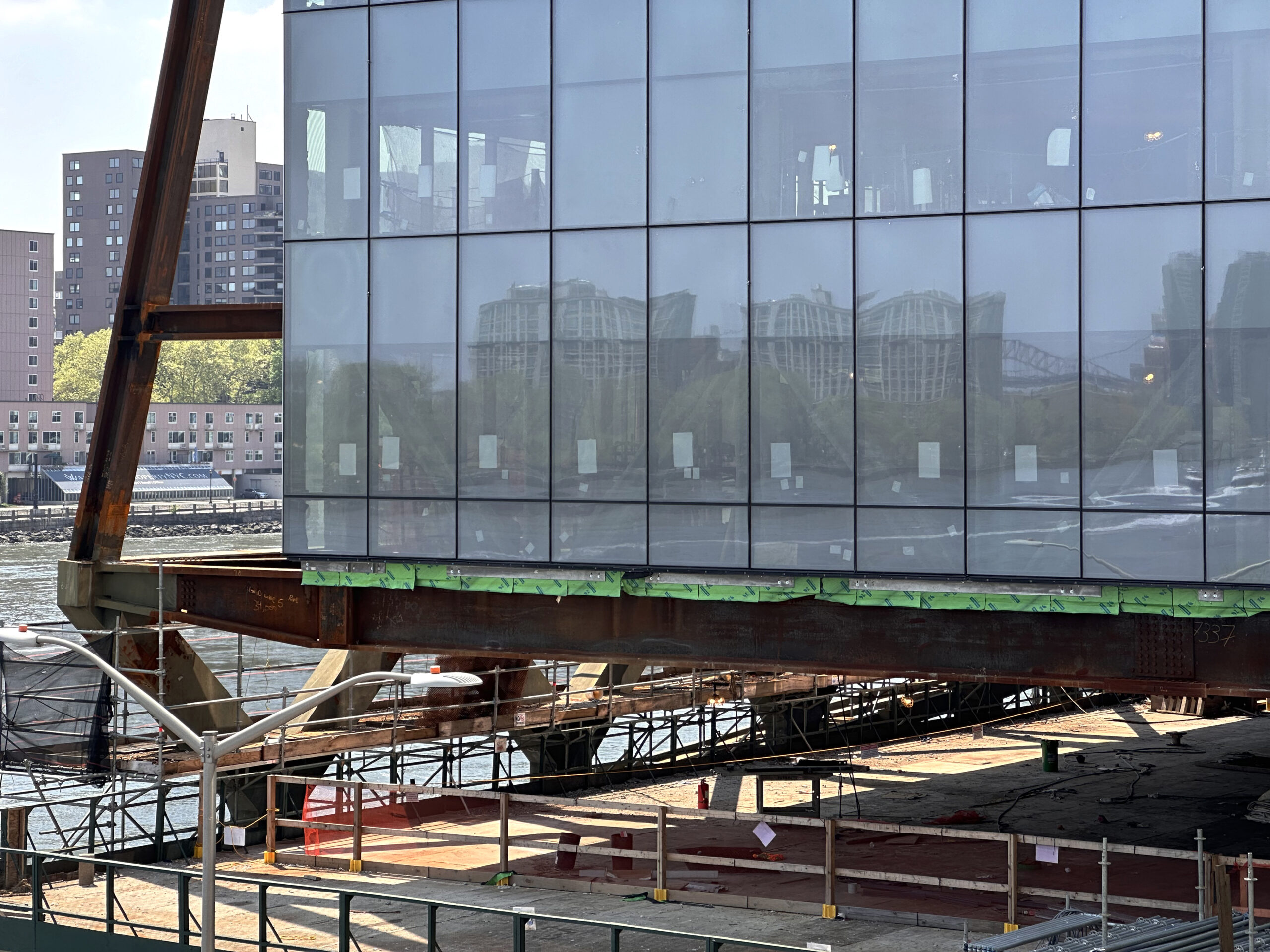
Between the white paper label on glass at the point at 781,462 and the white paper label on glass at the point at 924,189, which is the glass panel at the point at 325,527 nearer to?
the white paper label on glass at the point at 781,462

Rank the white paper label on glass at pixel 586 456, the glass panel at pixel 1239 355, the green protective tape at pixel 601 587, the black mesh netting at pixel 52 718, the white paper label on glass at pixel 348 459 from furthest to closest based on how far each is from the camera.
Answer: the black mesh netting at pixel 52 718
the white paper label on glass at pixel 348 459
the white paper label on glass at pixel 586 456
the green protective tape at pixel 601 587
the glass panel at pixel 1239 355

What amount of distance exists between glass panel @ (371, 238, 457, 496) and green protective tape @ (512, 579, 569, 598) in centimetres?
191

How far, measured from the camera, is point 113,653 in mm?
28625

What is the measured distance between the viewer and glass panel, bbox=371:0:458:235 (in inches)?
1013

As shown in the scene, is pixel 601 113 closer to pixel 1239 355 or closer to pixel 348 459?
pixel 348 459

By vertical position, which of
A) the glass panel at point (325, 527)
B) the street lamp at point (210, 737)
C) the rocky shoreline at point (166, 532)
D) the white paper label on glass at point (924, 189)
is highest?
the white paper label on glass at point (924, 189)

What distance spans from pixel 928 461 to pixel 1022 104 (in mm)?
5383

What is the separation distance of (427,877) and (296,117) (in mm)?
13220

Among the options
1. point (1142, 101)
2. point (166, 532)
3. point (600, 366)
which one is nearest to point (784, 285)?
point (600, 366)

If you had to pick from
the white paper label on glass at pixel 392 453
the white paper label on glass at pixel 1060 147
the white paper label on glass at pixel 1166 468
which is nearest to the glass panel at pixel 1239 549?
the white paper label on glass at pixel 1166 468

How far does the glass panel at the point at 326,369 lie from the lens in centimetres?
2639

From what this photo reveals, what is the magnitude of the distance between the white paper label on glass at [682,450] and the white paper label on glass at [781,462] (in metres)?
1.35

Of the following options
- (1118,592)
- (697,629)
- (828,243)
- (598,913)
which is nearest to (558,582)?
(697,629)

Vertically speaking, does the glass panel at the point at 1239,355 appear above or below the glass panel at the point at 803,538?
above
